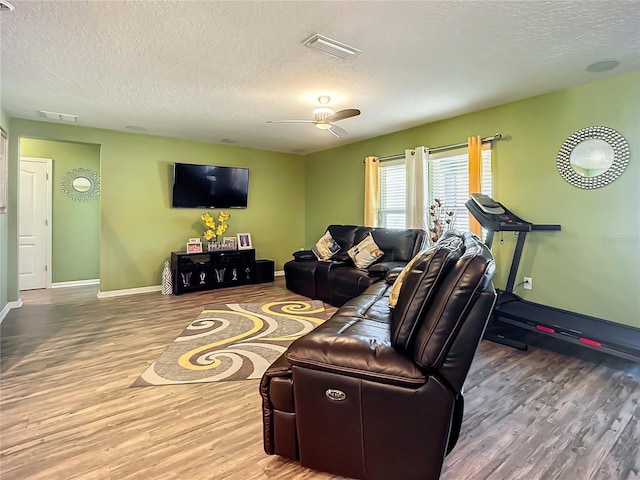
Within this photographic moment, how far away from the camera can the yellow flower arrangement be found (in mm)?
6000

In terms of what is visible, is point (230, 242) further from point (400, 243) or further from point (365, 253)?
point (400, 243)

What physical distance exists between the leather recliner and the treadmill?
1.86 m

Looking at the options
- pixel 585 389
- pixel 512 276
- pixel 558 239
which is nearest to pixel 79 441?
pixel 585 389

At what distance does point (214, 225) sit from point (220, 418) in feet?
14.5

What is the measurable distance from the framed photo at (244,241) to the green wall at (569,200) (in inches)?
150

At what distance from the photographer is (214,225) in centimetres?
615

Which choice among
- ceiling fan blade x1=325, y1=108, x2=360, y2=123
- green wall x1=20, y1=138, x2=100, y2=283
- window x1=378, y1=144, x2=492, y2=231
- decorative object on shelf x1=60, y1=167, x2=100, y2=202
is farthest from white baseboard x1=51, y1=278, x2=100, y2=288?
ceiling fan blade x1=325, y1=108, x2=360, y2=123

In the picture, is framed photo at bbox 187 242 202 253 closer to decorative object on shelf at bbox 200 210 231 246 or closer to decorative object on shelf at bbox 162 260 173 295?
decorative object on shelf at bbox 200 210 231 246

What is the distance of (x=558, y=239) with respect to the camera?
11.8ft

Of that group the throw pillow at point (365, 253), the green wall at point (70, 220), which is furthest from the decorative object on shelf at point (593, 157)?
the green wall at point (70, 220)

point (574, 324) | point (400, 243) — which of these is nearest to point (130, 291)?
point (400, 243)

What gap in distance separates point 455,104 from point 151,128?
421cm

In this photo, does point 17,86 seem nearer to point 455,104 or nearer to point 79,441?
point 79,441

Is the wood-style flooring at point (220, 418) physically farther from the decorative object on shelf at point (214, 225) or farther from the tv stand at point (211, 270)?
the decorative object on shelf at point (214, 225)
